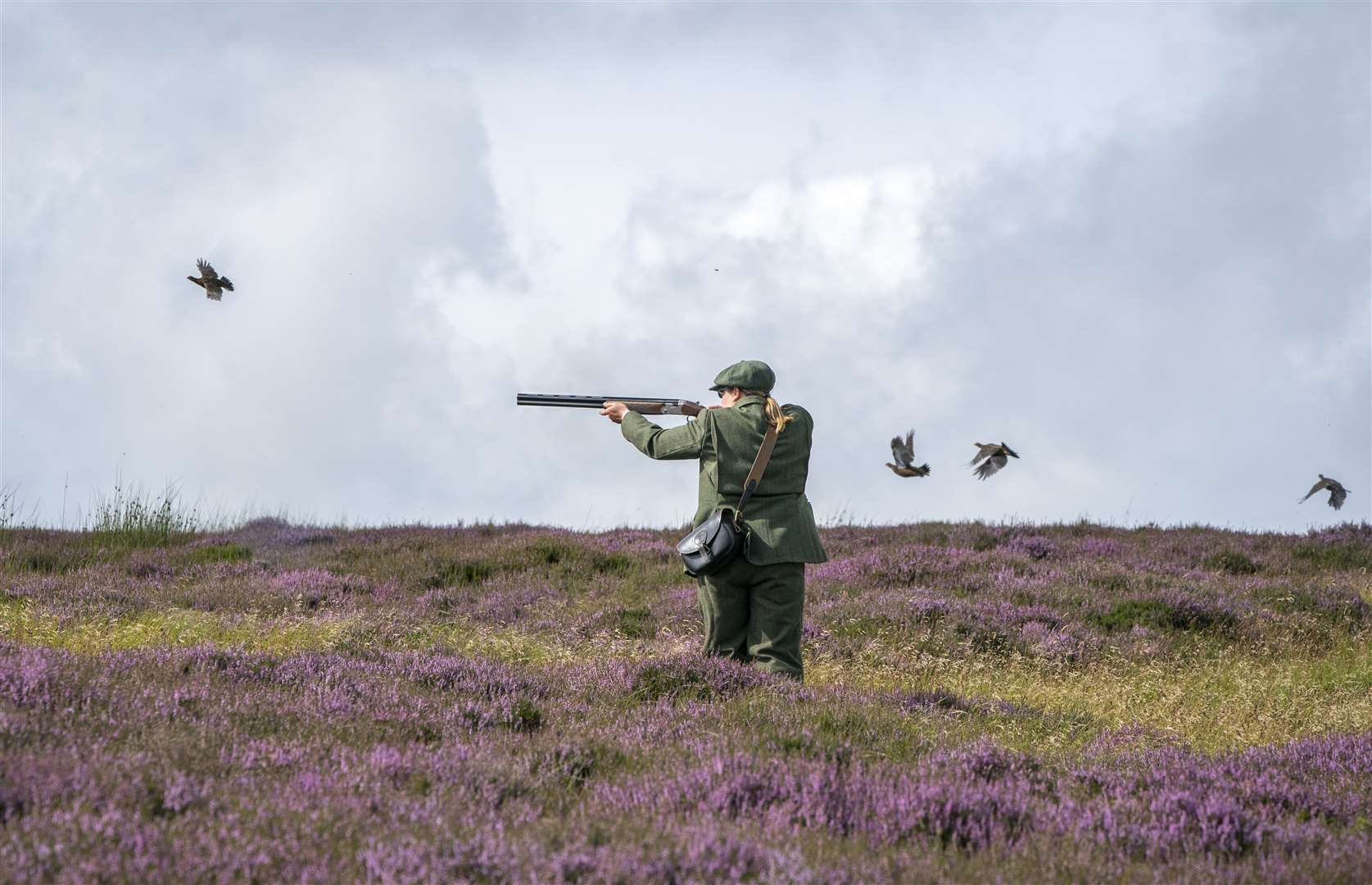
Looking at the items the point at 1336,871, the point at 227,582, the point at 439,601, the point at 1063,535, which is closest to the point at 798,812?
the point at 1336,871

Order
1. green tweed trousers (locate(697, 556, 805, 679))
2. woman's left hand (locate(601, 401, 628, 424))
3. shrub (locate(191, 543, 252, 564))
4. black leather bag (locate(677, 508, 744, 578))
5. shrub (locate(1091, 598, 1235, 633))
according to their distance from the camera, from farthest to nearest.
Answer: shrub (locate(191, 543, 252, 564)), shrub (locate(1091, 598, 1235, 633)), woman's left hand (locate(601, 401, 628, 424)), green tweed trousers (locate(697, 556, 805, 679)), black leather bag (locate(677, 508, 744, 578))

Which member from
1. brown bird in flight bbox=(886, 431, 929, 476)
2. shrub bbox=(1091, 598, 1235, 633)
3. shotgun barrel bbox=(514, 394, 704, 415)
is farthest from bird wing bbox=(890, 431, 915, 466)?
shotgun barrel bbox=(514, 394, 704, 415)

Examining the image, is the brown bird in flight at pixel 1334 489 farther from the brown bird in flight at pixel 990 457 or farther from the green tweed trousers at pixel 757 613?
the green tweed trousers at pixel 757 613

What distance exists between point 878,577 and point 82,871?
35.9 feet

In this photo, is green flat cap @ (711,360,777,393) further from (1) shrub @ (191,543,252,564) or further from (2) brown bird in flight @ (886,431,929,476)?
(1) shrub @ (191,543,252,564)

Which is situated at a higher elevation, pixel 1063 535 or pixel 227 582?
pixel 1063 535

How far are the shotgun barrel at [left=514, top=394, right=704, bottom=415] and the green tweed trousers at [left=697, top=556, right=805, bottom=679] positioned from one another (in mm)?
1274

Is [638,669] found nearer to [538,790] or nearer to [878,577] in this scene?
[538,790]

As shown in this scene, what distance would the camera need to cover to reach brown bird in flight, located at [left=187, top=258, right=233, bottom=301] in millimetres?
11578

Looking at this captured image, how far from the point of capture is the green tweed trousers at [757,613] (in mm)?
7383

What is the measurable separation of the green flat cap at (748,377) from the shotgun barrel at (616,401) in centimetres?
40

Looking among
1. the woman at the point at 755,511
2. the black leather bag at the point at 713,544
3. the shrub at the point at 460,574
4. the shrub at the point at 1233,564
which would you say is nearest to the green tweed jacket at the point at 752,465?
the woman at the point at 755,511

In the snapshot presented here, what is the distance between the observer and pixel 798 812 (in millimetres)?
4129

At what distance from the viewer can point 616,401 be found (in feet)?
26.3
